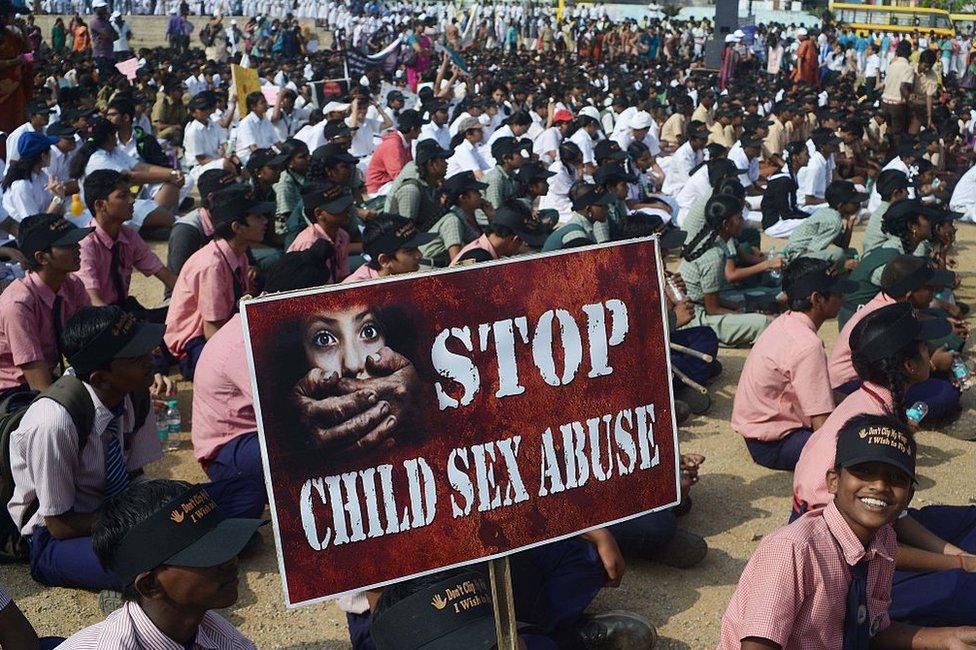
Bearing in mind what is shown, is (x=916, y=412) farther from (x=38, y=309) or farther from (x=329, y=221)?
(x=38, y=309)

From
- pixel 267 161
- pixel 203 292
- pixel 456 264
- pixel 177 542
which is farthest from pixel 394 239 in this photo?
pixel 177 542

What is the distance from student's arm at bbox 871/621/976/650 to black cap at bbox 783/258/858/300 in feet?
7.73

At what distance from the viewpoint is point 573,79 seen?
864 inches

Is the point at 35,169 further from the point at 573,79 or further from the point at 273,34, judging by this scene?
the point at 273,34

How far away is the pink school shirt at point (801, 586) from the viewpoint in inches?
116

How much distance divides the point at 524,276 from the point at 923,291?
161 inches

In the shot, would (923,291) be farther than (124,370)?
Yes

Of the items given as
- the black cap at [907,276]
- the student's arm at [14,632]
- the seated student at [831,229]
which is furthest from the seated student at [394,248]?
the seated student at [831,229]

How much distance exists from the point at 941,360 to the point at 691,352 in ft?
4.86

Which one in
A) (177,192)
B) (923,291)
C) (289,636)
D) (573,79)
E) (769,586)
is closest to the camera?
(769,586)

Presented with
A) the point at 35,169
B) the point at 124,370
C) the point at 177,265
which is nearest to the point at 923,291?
the point at 124,370

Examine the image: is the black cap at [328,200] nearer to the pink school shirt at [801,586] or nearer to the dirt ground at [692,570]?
the dirt ground at [692,570]

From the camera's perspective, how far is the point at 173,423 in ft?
20.4

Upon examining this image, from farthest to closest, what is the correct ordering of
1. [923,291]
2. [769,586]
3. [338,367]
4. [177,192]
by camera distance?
[177,192] → [923,291] → [769,586] → [338,367]
